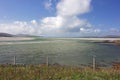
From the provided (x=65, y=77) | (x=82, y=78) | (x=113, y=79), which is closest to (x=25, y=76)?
(x=65, y=77)

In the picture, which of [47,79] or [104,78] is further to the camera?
[104,78]

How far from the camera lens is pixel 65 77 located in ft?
67.7

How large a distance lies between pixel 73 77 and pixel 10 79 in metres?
5.96

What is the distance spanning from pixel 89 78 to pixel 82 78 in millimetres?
687

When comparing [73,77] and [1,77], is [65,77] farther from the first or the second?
[1,77]

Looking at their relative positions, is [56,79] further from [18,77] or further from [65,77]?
[18,77]

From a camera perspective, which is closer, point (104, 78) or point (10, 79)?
point (10, 79)

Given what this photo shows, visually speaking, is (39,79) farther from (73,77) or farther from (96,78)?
(96,78)

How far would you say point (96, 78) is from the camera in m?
20.8

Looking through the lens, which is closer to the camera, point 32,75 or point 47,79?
point 47,79

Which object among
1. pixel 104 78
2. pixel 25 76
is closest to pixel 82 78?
pixel 104 78

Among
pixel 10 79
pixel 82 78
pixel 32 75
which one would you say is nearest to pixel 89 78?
pixel 82 78

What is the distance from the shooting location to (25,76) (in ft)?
69.0

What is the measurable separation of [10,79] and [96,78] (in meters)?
8.13
